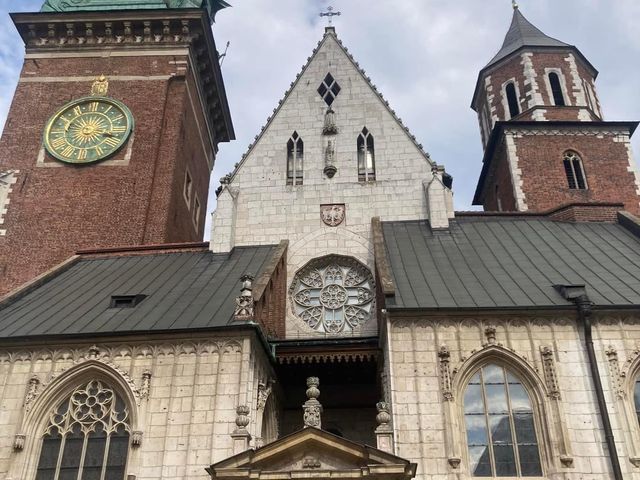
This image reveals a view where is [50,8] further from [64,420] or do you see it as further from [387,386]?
[387,386]

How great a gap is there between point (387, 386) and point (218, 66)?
24248mm

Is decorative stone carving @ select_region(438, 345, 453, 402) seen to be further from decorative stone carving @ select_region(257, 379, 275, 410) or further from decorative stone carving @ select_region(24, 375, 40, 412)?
decorative stone carving @ select_region(24, 375, 40, 412)

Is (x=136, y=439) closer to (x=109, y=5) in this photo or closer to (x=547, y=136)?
(x=547, y=136)

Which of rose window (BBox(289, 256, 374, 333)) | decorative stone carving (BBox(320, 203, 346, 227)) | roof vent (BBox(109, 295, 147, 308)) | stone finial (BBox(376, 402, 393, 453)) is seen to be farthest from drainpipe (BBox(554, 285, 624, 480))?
roof vent (BBox(109, 295, 147, 308))

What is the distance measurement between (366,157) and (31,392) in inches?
555

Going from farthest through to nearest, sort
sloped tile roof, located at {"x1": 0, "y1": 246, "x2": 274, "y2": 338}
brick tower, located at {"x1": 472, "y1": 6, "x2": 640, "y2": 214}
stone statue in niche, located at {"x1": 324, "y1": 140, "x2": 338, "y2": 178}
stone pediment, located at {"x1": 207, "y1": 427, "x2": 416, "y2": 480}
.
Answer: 1. brick tower, located at {"x1": 472, "y1": 6, "x2": 640, "y2": 214}
2. stone statue in niche, located at {"x1": 324, "y1": 140, "x2": 338, "y2": 178}
3. sloped tile roof, located at {"x1": 0, "y1": 246, "x2": 274, "y2": 338}
4. stone pediment, located at {"x1": 207, "y1": 427, "x2": 416, "y2": 480}

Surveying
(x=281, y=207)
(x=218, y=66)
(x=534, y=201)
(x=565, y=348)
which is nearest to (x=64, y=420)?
(x=281, y=207)

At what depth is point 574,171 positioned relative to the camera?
95.9 ft

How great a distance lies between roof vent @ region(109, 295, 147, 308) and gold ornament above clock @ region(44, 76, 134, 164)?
36.9ft

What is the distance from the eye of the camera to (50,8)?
33281mm

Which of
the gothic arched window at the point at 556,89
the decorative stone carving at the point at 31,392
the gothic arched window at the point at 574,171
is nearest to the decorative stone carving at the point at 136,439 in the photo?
the decorative stone carving at the point at 31,392

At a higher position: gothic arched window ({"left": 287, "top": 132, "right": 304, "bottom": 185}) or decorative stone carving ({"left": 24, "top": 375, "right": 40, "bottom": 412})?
gothic arched window ({"left": 287, "top": 132, "right": 304, "bottom": 185})

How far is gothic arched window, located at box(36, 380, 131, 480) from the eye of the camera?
15.8m

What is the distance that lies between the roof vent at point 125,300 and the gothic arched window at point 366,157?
9359mm
